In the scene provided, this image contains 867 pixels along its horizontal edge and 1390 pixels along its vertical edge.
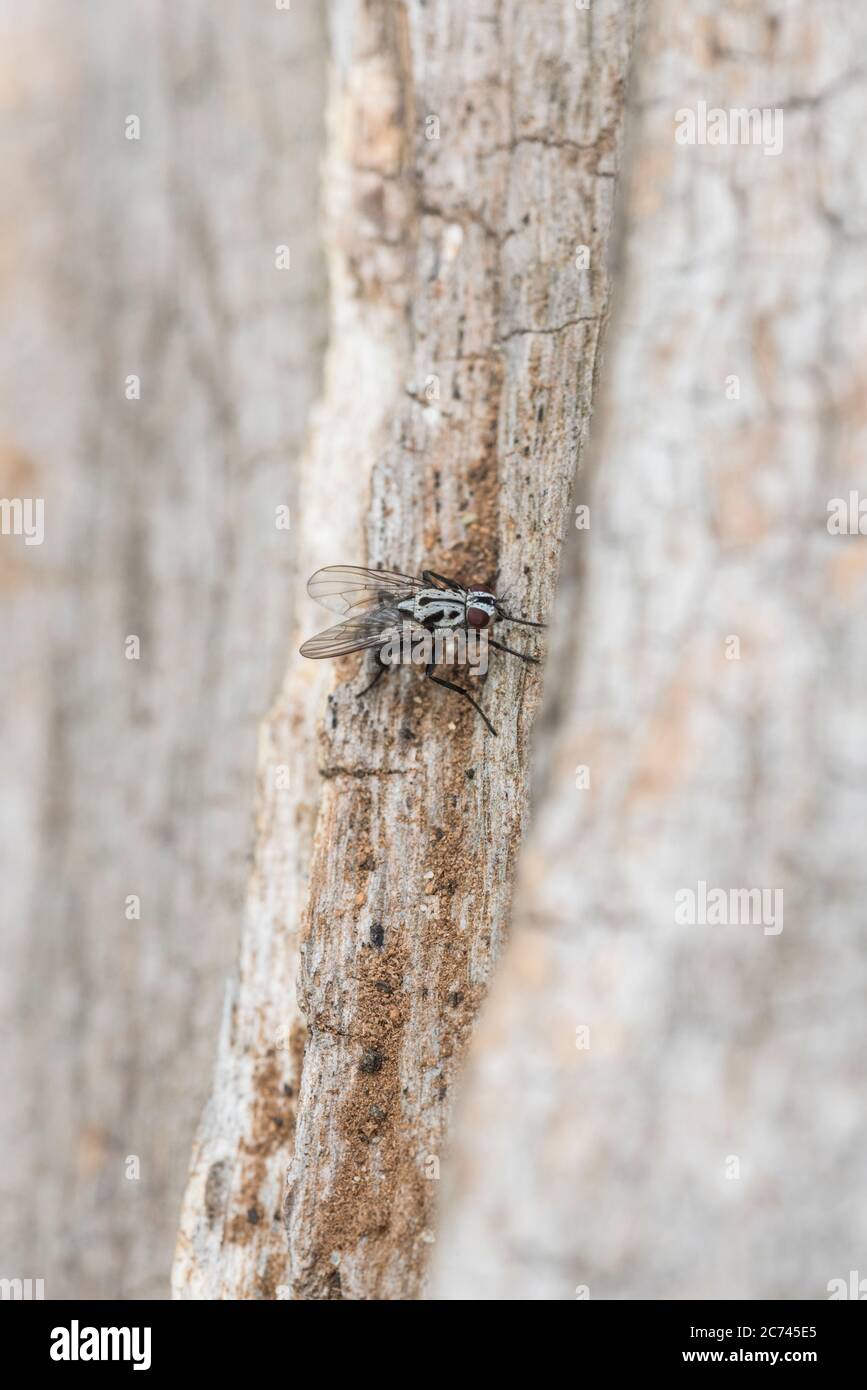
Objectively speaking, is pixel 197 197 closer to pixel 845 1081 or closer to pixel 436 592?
pixel 436 592

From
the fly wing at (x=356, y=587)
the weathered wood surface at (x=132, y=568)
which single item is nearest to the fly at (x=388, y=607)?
the fly wing at (x=356, y=587)

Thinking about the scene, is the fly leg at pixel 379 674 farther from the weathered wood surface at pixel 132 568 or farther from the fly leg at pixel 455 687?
the weathered wood surface at pixel 132 568

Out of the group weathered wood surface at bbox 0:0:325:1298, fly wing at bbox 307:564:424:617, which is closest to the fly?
fly wing at bbox 307:564:424:617

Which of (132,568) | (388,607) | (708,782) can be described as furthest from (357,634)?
(708,782)

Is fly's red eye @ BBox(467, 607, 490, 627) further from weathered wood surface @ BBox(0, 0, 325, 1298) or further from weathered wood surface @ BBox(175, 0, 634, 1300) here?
weathered wood surface @ BBox(0, 0, 325, 1298)

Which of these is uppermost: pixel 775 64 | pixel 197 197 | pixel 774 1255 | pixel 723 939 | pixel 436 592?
pixel 197 197

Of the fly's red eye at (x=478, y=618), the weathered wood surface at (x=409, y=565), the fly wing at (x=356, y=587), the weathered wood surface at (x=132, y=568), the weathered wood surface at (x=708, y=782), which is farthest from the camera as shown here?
the weathered wood surface at (x=132, y=568)

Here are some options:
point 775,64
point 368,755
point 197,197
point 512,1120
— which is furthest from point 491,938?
point 197,197

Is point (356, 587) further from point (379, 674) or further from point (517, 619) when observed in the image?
point (517, 619)
